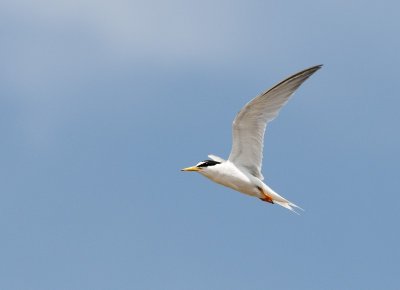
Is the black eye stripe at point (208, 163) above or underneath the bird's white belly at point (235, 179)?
above

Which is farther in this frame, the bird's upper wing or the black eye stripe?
the black eye stripe

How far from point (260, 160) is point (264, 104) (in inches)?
61.0

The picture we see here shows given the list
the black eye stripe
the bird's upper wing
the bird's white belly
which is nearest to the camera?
the bird's upper wing

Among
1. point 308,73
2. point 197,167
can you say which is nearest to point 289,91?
point 308,73

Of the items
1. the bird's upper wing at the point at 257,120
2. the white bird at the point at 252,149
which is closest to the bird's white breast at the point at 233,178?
the white bird at the point at 252,149

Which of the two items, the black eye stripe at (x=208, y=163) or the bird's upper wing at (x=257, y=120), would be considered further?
the black eye stripe at (x=208, y=163)

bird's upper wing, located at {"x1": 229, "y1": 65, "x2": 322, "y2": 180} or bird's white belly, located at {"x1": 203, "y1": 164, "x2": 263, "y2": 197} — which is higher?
bird's upper wing, located at {"x1": 229, "y1": 65, "x2": 322, "y2": 180}

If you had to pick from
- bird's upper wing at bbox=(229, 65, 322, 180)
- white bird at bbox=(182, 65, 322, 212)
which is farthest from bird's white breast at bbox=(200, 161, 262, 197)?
bird's upper wing at bbox=(229, 65, 322, 180)

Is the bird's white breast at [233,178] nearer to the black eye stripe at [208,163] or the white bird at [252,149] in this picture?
the white bird at [252,149]

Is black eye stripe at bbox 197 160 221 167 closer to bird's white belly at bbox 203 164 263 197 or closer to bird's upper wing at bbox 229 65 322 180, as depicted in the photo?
bird's white belly at bbox 203 164 263 197

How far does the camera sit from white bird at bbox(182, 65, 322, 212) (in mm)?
35422

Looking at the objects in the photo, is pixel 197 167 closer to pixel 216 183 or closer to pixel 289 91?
pixel 216 183

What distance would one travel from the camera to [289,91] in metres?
35.5

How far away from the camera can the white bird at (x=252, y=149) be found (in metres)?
35.4
